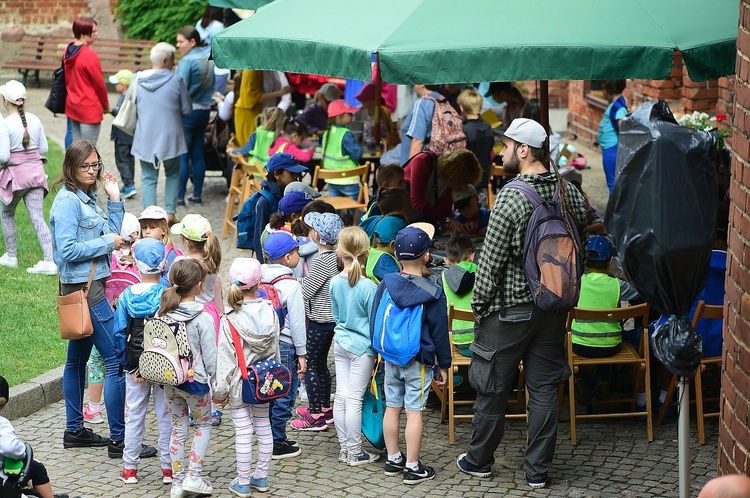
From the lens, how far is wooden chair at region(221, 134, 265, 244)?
419 inches

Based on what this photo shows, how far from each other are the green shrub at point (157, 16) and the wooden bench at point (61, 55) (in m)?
0.70

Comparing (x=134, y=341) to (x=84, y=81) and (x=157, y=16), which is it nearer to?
(x=84, y=81)

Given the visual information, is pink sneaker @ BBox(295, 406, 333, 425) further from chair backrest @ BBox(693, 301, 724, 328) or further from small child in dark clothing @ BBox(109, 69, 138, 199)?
small child in dark clothing @ BBox(109, 69, 138, 199)

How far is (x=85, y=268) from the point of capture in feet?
21.1

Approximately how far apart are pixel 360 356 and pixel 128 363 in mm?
1315

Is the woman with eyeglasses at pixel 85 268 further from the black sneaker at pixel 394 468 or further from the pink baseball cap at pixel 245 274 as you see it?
the black sneaker at pixel 394 468

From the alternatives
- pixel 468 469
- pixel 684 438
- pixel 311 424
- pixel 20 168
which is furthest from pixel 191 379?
pixel 20 168

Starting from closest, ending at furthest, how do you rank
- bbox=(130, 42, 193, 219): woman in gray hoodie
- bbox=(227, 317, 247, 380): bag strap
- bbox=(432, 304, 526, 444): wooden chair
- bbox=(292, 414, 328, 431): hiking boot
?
bbox=(227, 317, 247, 380): bag strap, bbox=(432, 304, 526, 444): wooden chair, bbox=(292, 414, 328, 431): hiking boot, bbox=(130, 42, 193, 219): woman in gray hoodie

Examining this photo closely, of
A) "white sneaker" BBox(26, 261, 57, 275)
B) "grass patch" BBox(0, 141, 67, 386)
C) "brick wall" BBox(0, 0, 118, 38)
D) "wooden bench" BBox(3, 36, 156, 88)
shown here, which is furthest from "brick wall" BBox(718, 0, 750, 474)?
"brick wall" BBox(0, 0, 118, 38)

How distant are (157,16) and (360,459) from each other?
680 inches

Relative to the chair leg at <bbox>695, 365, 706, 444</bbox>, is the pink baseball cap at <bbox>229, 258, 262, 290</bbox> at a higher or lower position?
higher

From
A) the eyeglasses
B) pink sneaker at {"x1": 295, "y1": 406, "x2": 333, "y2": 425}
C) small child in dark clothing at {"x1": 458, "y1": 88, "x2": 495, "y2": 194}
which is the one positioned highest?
the eyeglasses

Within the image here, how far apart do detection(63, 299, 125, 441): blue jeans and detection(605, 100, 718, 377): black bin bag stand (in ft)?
10.8

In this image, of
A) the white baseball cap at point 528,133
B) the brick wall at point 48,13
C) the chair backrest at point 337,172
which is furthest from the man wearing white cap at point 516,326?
the brick wall at point 48,13
